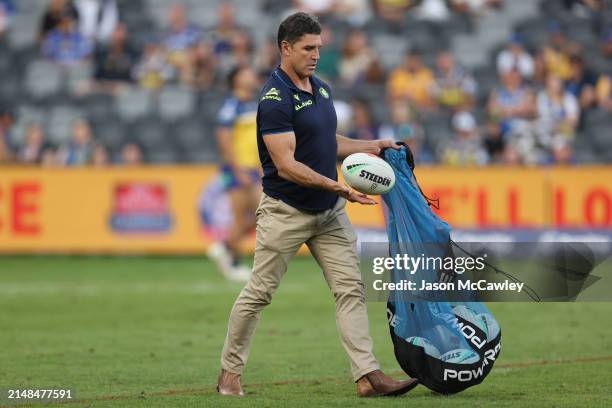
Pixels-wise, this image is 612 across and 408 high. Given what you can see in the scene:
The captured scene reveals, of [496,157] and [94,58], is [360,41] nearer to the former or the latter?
[496,157]

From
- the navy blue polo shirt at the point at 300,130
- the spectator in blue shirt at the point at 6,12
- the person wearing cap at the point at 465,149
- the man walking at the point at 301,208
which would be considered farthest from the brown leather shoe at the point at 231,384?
the spectator in blue shirt at the point at 6,12

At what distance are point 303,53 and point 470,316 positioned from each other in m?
1.98

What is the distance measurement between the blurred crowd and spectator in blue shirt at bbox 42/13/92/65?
20 millimetres

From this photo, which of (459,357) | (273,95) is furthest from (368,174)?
(459,357)

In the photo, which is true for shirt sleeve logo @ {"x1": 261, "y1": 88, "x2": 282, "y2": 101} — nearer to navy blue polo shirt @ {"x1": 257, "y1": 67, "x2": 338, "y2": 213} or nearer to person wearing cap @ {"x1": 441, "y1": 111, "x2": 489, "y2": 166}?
navy blue polo shirt @ {"x1": 257, "y1": 67, "x2": 338, "y2": 213}

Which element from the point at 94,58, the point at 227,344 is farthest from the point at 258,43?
the point at 227,344

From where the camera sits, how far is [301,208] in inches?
314

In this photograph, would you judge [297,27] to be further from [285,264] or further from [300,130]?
[285,264]

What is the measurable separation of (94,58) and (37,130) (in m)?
2.66

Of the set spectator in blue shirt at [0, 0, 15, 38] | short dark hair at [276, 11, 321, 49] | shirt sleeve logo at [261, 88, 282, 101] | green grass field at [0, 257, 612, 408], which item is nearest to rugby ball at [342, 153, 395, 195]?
shirt sleeve logo at [261, 88, 282, 101]

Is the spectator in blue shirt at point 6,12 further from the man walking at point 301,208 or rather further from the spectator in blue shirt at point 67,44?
the man walking at point 301,208

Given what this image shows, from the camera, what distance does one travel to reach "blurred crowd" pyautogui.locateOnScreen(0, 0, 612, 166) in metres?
21.1

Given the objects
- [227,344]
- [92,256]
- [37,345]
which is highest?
[227,344]

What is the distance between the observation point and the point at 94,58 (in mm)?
24188
